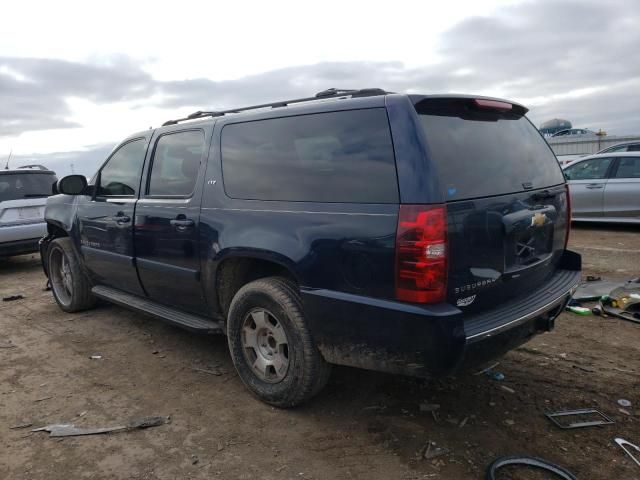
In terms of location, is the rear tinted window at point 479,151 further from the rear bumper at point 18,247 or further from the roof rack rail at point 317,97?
the rear bumper at point 18,247

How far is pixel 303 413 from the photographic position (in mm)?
3258

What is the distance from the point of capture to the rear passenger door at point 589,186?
9.54 meters

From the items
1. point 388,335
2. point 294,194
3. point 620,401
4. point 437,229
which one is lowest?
→ point 620,401

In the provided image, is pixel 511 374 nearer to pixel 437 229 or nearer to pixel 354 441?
pixel 354 441

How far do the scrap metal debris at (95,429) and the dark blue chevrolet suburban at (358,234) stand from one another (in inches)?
25.4

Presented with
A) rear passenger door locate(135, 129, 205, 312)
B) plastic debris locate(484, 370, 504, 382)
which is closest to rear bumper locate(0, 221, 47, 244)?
rear passenger door locate(135, 129, 205, 312)

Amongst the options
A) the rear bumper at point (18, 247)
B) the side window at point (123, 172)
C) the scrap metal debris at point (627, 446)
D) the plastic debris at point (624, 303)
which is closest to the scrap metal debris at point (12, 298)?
the rear bumper at point (18, 247)

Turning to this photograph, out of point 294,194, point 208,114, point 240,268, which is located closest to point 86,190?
point 208,114

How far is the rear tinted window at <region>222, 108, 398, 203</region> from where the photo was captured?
2674 mm

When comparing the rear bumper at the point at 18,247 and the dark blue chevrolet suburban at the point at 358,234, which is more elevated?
the dark blue chevrolet suburban at the point at 358,234

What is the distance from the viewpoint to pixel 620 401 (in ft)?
10.6

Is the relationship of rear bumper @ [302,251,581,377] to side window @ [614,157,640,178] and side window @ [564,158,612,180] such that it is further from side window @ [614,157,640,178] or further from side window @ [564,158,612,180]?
side window @ [564,158,612,180]

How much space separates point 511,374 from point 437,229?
1809 mm

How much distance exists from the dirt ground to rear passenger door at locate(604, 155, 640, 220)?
18.0 ft
